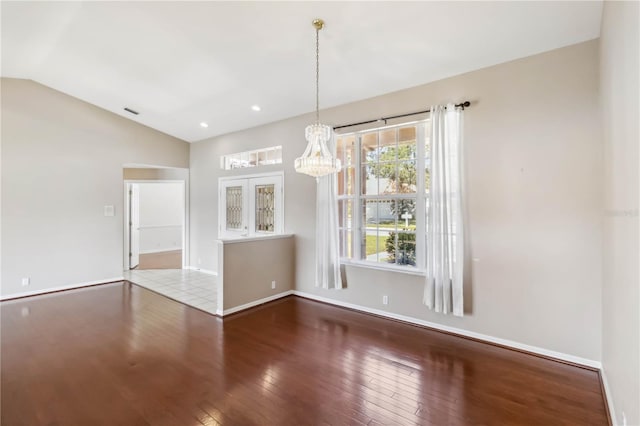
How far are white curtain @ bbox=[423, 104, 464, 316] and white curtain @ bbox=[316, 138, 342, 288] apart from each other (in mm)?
1392

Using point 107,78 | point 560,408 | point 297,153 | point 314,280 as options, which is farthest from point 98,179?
point 560,408

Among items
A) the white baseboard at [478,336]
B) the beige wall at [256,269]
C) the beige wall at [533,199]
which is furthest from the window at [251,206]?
the beige wall at [533,199]

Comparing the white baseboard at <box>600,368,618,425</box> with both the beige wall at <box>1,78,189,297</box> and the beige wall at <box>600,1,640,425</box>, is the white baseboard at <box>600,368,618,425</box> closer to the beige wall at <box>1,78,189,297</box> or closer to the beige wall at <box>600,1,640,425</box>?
the beige wall at <box>600,1,640,425</box>

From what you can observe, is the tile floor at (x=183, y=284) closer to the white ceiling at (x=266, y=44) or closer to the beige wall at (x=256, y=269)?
the beige wall at (x=256, y=269)

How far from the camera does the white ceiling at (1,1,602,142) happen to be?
106 inches

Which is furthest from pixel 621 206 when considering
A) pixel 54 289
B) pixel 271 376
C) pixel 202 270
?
pixel 54 289

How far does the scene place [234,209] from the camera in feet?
20.9

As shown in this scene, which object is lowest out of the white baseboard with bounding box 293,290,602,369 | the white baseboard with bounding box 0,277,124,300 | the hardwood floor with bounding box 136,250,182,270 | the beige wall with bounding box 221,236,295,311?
the white baseboard with bounding box 293,290,602,369

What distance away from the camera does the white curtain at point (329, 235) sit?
4.45 meters

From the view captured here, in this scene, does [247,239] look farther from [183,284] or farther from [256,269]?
[183,284]

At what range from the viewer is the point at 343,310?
439cm

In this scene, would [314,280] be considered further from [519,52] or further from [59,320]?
[519,52]

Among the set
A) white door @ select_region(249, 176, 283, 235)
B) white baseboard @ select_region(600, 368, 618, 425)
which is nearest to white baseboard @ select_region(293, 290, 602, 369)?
white baseboard @ select_region(600, 368, 618, 425)

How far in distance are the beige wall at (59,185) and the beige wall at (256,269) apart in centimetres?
331
